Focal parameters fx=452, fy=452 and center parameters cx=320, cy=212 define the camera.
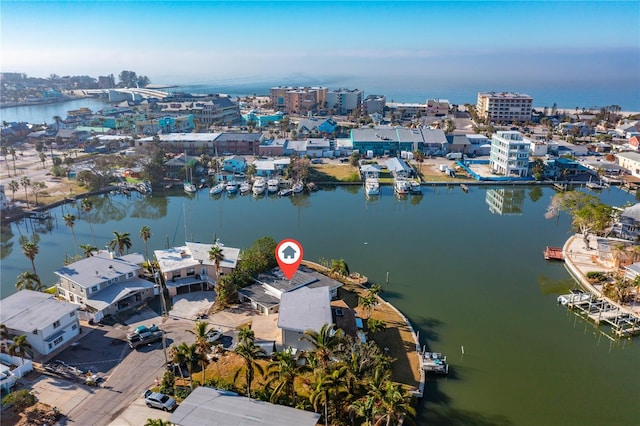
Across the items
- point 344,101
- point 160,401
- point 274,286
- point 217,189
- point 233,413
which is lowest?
point 160,401

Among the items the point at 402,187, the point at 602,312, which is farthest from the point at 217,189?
the point at 602,312

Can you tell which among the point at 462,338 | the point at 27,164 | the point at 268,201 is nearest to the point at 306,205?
the point at 268,201

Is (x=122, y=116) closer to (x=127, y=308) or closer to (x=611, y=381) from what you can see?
(x=127, y=308)

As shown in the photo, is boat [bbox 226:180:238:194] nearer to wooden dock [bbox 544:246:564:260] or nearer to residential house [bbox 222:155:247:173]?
residential house [bbox 222:155:247:173]

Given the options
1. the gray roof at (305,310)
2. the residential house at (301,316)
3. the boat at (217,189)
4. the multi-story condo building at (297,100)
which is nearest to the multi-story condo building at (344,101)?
the multi-story condo building at (297,100)

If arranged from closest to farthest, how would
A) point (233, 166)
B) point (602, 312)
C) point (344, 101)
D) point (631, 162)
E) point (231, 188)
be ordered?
point (602, 312) < point (231, 188) < point (233, 166) < point (631, 162) < point (344, 101)

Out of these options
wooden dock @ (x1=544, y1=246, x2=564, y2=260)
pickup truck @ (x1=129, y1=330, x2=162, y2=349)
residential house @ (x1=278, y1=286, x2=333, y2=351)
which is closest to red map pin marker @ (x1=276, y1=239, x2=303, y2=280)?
residential house @ (x1=278, y1=286, x2=333, y2=351)

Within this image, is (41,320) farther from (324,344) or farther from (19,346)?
(324,344)
